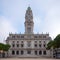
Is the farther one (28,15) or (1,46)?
(28,15)

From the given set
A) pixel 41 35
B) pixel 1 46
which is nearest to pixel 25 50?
pixel 41 35

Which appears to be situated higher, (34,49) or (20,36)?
(20,36)

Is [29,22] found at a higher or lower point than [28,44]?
higher

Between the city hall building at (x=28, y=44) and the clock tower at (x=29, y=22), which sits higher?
the clock tower at (x=29, y=22)

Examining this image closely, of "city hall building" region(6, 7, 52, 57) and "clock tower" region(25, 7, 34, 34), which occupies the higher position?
"clock tower" region(25, 7, 34, 34)

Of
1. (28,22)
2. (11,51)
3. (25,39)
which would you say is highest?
(28,22)

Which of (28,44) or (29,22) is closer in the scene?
(28,44)

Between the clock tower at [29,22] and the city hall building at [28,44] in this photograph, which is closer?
the city hall building at [28,44]

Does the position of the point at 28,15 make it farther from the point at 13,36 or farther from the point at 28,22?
the point at 13,36

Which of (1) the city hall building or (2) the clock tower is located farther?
(2) the clock tower

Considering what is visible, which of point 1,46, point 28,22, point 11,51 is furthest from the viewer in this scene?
point 28,22

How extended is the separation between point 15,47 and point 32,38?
14.5m

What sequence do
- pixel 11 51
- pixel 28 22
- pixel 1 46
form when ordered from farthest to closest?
1. pixel 28 22
2. pixel 11 51
3. pixel 1 46

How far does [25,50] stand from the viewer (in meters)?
139
